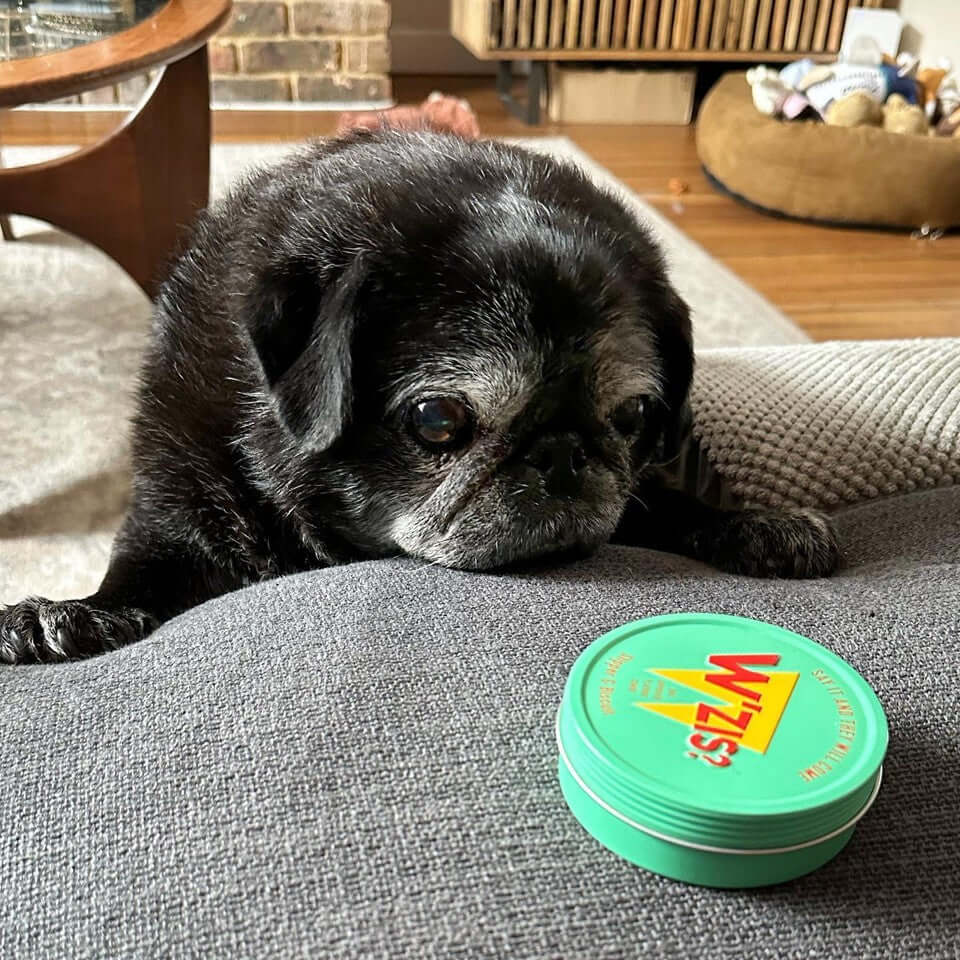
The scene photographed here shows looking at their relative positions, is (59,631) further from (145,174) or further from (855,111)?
(855,111)

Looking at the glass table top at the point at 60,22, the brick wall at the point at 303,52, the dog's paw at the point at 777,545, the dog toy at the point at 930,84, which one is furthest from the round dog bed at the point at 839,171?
the dog's paw at the point at 777,545

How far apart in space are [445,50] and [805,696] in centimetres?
565

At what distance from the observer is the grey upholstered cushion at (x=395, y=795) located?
2.36 ft

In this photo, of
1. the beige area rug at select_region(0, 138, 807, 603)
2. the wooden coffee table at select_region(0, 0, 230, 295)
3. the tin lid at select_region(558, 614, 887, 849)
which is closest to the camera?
the tin lid at select_region(558, 614, 887, 849)

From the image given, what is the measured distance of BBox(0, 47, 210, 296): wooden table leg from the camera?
243cm

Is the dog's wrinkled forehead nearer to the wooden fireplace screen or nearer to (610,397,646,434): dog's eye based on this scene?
(610,397,646,434): dog's eye

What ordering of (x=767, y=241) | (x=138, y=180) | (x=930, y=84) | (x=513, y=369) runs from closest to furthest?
1. (x=513, y=369)
2. (x=138, y=180)
3. (x=767, y=241)
4. (x=930, y=84)

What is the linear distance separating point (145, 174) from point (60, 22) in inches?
16.0

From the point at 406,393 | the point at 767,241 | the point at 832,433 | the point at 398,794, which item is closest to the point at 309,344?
the point at 406,393

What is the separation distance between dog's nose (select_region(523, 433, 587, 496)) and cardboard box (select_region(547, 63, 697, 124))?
14.1ft

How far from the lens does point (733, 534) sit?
1.31 meters

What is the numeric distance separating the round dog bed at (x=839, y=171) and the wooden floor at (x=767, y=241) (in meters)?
0.08

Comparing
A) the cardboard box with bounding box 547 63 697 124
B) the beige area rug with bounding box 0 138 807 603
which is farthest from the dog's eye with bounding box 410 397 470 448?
the cardboard box with bounding box 547 63 697 124

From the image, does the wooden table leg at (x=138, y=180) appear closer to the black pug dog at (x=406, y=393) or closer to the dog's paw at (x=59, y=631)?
the black pug dog at (x=406, y=393)
